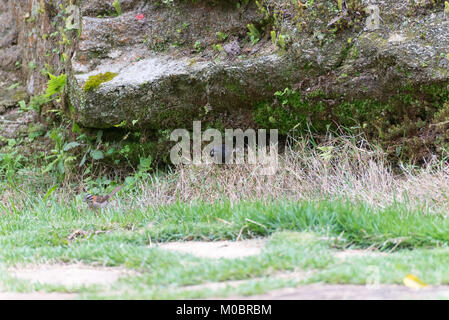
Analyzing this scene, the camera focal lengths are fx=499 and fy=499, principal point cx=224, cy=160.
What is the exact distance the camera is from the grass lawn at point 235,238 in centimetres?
290

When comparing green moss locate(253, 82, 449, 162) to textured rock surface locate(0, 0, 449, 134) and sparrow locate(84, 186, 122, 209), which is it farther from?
sparrow locate(84, 186, 122, 209)

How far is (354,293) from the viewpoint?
263cm

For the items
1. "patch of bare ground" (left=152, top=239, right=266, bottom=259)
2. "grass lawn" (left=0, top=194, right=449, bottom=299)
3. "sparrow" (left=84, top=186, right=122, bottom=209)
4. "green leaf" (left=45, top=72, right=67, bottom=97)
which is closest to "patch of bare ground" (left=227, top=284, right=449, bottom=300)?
"grass lawn" (left=0, top=194, right=449, bottom=299)

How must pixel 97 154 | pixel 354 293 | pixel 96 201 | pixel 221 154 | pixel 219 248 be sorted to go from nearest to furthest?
pixel 354 293 < pixel 219 248 < pixel 96 201 < pixel 221 154 < pixel 97 154

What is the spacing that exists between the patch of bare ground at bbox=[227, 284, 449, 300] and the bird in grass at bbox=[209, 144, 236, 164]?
12.7 feet

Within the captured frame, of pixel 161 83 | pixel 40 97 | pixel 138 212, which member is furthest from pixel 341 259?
pixel 40 97

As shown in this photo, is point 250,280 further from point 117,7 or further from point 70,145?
point 117,7

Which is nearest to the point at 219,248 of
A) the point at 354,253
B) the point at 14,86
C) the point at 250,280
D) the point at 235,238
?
the point at 235,238

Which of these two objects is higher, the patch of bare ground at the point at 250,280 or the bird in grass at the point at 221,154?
the patch of bare ground at the point at 250,280

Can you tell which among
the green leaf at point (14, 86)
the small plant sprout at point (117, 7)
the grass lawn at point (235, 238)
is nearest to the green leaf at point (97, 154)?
the grass lawn at point (235, 238)

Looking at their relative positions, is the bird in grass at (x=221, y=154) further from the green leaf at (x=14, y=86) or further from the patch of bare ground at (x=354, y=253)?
the green leaf at (x=14, y=86)

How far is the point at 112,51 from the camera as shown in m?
6.98

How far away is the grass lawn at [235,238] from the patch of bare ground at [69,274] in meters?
0.07

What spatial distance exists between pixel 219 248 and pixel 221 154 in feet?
9.37
